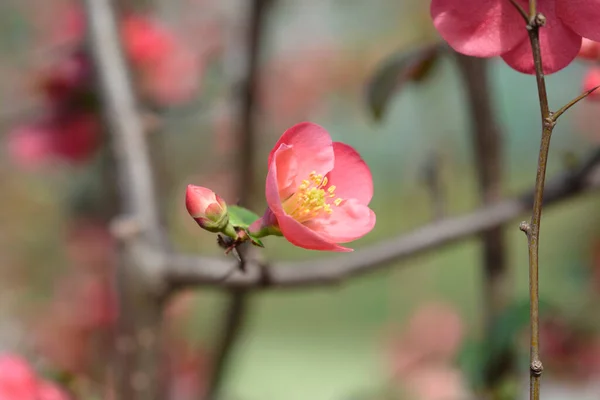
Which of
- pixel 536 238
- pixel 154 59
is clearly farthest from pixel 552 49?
pixel 154 59

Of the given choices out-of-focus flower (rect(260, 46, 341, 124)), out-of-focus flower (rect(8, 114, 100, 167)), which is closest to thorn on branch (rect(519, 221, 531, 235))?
out-of-focus flower (rect(8, 114, 100, 167))

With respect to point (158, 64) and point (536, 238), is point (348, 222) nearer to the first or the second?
point (536, 238)

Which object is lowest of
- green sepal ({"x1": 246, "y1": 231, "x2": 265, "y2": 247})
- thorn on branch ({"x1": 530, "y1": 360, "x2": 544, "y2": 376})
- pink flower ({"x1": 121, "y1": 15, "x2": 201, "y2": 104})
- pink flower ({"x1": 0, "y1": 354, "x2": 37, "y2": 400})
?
thorn on branch ({"x1": 530, "y1": 360, "x2": 544, "y2": 376})

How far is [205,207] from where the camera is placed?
0.38 metres

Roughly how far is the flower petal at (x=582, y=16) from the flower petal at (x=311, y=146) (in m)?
0.15

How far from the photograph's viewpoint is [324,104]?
7.14 feet

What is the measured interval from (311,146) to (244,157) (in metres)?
0.56

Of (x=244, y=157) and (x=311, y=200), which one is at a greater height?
(x=244, y=157)

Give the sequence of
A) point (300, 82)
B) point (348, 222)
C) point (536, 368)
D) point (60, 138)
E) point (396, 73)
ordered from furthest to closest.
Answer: point (300, 82) < point (60, 138) < point (396, 73) < point (348, 222) < point (536, 368)

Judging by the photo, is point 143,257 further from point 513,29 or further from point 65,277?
point 65,277

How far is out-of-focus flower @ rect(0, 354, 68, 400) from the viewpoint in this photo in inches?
20.8

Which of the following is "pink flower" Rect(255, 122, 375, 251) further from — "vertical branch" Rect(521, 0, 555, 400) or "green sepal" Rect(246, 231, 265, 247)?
"vertical branch" Rect(521, 0, 555, 400)

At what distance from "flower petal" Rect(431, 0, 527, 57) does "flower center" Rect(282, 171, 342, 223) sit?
0.37 feet

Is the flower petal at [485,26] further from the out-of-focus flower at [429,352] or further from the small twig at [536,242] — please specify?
the out-of-focus flower at [429,352]
